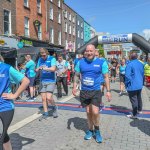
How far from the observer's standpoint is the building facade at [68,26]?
39.0 m

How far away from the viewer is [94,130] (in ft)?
18.3

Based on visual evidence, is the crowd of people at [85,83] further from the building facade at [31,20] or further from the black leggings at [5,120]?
the building facade at [31,20]

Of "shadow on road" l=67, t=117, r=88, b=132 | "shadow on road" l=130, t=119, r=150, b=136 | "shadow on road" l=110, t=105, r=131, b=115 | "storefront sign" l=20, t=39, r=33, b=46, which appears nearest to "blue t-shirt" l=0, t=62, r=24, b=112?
"shadow on road" l=67, t=117, r=88, b=132

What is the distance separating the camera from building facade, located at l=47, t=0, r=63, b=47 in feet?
105

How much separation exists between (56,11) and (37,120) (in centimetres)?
2920

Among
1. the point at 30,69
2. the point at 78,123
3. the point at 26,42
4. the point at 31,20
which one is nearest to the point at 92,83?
the point at 78,123

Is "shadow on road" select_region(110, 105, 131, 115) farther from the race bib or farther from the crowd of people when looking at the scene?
the race bib

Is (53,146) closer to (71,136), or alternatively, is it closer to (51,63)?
(71,136)

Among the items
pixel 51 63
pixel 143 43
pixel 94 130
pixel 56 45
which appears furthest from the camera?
pixel 56 45

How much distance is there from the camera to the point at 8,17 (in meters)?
23.0

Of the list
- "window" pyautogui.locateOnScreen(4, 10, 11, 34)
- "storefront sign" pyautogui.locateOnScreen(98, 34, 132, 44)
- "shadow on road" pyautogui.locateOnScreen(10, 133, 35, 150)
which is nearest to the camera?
"shadow on road" pyautogui.locateOnScreen(10, 133, 35, 150)

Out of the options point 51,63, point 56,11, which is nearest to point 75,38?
point 56,11

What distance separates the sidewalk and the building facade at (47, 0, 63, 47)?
25.3 m

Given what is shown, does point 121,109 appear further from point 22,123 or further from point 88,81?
point 88,81
